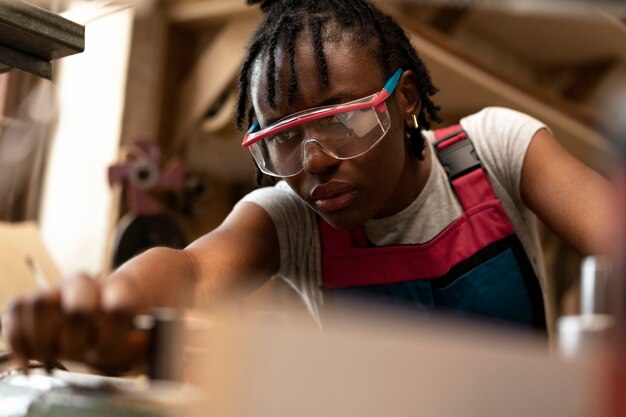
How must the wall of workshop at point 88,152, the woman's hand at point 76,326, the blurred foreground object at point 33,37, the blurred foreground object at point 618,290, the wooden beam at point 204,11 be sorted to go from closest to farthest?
the blurred foreground object at point 618,290, the woman's hand at point 76,326, the blurred foreground object at point 33,37, the wooden beam at point 204,11, the wall of workshop at point 88,152

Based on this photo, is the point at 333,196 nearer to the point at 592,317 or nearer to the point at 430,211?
the point at 430,211

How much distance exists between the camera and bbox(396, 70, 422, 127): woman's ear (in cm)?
119

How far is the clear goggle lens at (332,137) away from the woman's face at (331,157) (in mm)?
12

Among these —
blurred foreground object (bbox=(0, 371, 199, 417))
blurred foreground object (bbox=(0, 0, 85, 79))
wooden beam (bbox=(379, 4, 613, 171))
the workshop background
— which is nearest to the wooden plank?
the workshop background

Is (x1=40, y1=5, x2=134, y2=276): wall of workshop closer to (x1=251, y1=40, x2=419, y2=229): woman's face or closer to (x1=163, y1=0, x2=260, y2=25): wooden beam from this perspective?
(x1=163, y1=0, x2=260, y2=25): wooden beam

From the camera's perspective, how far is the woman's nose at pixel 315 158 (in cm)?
104

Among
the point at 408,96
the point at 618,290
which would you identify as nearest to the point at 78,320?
the point at 618,290

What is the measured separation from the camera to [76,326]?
0.50m

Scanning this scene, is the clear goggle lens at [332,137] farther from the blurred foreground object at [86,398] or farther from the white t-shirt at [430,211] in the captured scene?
the blurred foreground object at [86,398]

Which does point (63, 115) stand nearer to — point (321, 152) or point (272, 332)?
point (321, 152)

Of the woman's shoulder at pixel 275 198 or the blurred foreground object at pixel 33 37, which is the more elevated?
the blurred foreground object at pixel 33 37

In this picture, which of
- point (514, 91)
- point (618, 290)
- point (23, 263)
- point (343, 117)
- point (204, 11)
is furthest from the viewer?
point (514, 91)

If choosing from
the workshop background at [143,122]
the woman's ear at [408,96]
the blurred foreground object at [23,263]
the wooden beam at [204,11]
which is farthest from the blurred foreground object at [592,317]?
the wooden beam at [204,11]

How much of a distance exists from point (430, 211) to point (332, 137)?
328 mm
